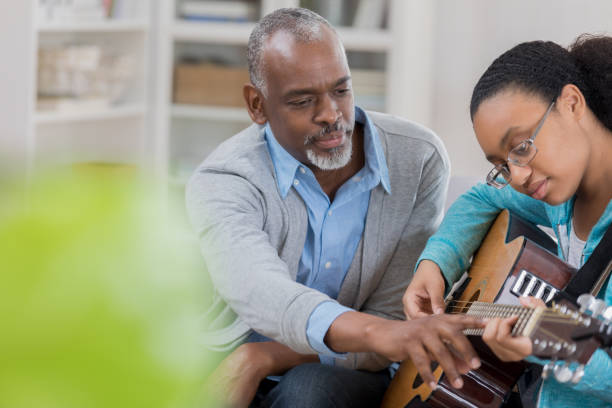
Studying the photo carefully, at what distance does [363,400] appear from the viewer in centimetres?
150

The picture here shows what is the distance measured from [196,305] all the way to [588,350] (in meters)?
0.76

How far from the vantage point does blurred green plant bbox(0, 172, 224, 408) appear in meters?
0.22

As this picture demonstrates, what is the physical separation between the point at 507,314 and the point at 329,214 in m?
0.61

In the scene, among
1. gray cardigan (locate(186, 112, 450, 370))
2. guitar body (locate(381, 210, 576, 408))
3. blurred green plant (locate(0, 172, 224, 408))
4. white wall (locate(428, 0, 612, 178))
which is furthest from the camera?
white wall (locate(428, 0, 612, 178))

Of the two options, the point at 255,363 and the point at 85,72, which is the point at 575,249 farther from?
the point at 85,72

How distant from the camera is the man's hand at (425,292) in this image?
1.42 metres

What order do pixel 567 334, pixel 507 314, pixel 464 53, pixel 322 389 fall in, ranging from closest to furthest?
pixel 567 334, pixel 507 314, pixel 322 389, pixel 464 53

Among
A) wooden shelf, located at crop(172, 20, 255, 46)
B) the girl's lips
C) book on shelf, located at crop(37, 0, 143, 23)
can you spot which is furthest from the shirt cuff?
wooden shelf, located at crop(172, 20, 255, 46)

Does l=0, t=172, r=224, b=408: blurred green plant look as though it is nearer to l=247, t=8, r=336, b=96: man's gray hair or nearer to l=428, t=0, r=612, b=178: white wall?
l=247, t=8, r=336, b=96: man's gray hair

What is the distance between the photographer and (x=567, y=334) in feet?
2.99

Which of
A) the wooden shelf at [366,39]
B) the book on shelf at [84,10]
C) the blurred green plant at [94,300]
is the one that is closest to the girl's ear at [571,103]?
the blurred green plant at [94,300]

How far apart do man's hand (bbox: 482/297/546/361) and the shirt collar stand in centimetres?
66

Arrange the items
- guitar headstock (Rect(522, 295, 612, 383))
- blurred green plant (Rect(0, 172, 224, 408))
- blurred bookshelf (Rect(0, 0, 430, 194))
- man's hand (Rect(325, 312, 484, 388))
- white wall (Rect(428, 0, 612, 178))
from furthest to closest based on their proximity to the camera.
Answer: white wall (Rect(428, 0, 612, 178)) → blurred bookshelf (Rect(0, 0, 430, 194)) → man's hand (Rect(325, 312, 484, 388)) → guitar headstock (Rect(522, 295, 612, 383)) → blurred green plant (Rect(0, 172, 224, 408))

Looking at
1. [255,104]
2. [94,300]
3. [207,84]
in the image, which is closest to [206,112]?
[207,84]
